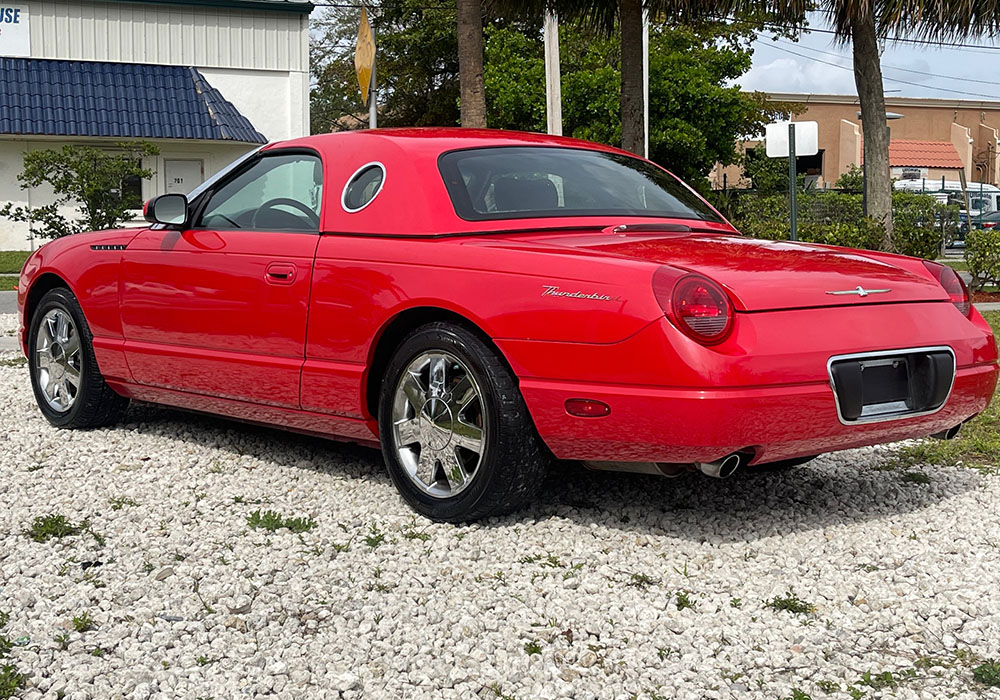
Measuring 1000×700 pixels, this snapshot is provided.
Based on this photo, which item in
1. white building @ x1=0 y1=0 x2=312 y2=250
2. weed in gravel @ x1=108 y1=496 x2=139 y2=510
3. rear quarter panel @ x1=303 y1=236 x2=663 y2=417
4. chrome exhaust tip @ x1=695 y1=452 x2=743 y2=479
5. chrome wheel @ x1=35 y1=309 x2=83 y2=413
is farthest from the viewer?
white building @ x1=0 y1=0 x2=312 y2=250

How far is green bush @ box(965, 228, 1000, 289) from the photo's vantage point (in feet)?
53.7

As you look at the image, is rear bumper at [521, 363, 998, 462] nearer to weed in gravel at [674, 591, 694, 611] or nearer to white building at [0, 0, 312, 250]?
weed in gravel at [674, 591, 694, 611]

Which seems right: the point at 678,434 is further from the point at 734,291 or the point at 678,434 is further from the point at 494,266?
the point at 494,266

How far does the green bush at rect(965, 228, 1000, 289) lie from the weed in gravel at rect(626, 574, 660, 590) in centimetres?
1369

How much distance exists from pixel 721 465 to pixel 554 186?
4.91 feet

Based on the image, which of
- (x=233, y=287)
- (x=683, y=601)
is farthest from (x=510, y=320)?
(x=233, y=287)

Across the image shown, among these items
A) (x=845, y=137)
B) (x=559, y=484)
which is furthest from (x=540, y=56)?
(x=559, y=484)

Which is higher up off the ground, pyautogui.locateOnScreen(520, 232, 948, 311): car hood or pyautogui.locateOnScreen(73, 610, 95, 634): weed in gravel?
pyautogui.locateOnScreen(520, 232, 948, 311): car hood

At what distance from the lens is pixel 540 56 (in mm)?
35531

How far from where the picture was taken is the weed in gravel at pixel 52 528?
181 inches

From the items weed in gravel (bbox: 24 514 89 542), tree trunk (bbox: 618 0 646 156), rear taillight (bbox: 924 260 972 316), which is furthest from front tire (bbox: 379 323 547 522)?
tree trunk (bbox: 618 0 646 156)

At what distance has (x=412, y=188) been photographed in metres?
4.92

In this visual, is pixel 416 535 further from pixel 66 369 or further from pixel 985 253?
pixel 985 253

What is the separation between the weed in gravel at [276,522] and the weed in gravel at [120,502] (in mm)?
578
